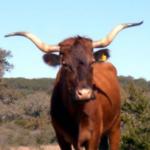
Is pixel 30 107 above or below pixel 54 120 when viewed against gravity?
below

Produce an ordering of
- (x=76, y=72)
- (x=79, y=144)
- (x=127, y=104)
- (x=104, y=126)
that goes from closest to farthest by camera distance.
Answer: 1. (x=76, y=72)
2. (x=79, y=144)
3. (x=104, y=126)
4. (x=127, y=104)

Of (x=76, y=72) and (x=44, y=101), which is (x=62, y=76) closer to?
(x=76, y=72)

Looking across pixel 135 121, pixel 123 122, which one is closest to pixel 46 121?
pixel 135 121

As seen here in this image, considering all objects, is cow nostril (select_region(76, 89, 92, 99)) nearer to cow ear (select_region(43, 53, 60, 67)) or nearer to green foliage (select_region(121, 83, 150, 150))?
cow ear (select_region(43, 53, 60, 67))

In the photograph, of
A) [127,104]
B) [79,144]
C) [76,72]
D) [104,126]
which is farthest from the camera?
[127,104]

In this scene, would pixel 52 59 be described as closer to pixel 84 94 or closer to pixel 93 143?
pixel 84 94

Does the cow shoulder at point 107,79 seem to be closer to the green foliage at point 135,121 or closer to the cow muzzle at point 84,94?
the cow muzzle at point 84,94

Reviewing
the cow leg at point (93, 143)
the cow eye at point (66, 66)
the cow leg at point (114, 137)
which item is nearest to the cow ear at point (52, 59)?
the cow eye at point (66, 66)

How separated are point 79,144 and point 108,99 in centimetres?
170

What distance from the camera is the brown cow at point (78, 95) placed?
30.8ft

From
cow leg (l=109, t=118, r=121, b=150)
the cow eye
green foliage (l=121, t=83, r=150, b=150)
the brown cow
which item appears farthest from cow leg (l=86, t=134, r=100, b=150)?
green foliage (l=121, t=83, r=150, b=150)

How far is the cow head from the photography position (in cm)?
919

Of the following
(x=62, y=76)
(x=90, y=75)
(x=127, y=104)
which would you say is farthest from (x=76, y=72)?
(x=127, y=104)

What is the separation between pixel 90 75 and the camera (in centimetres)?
945
